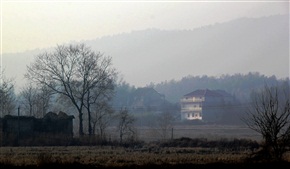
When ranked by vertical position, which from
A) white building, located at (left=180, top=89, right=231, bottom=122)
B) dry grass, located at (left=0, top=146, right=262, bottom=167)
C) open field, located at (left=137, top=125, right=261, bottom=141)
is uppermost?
white building, located at (left=180, top=89, right=231, bottom=122)

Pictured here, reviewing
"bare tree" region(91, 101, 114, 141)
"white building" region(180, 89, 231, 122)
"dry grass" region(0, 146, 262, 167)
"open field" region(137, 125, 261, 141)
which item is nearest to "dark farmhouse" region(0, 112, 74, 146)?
"bare tree" region(91, 101, 114, 141)

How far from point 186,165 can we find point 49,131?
3345 cm

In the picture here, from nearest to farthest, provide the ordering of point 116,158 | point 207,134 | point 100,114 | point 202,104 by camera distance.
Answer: point 116,158
point 100,114
point 207,134
point 202,104

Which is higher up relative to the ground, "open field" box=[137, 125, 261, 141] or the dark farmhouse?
the dark farmhouse

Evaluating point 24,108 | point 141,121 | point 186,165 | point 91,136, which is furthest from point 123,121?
point 141,121

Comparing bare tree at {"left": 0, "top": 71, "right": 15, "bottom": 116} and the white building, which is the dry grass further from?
the white building

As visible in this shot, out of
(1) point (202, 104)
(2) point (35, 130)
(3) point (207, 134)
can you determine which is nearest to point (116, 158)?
(2) point (35, 130)

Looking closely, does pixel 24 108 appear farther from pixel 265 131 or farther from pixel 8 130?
pixel 265 131

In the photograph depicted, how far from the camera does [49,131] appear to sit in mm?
54969

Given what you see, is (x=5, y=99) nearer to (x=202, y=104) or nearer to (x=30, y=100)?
(x=30, y=100)

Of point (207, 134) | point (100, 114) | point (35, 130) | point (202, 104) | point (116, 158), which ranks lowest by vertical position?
point (207, 134)

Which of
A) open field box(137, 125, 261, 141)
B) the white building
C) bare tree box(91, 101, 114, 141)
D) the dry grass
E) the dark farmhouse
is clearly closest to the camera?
the dry grass

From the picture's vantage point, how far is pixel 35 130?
53812 millimetres

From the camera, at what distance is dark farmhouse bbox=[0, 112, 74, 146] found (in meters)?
49.8
